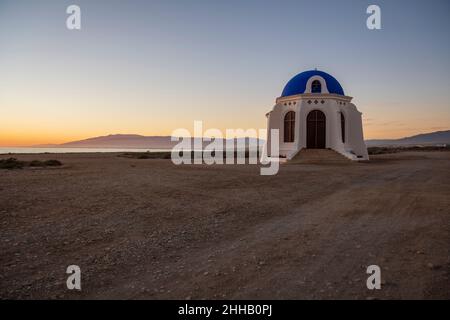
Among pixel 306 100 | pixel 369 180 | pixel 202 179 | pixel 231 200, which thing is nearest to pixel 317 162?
pixel 306 100

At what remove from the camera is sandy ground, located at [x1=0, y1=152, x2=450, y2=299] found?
3979 millimetres

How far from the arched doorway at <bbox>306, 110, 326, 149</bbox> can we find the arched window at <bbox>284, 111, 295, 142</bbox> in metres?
1.34

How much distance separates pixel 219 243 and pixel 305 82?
25.6 m

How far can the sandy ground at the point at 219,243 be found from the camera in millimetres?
3979

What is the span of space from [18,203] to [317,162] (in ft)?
67.6

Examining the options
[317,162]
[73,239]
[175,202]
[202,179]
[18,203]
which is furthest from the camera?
[317,162]

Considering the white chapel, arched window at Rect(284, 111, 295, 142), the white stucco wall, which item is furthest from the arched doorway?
arched window at Rect(284, 111, 295, 142)

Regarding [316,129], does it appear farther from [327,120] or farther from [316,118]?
[327,120]

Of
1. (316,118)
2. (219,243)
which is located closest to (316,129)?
(316,118)

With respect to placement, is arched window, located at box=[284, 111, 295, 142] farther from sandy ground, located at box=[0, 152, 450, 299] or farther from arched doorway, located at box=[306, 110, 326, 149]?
sandy ground, located at box=[0, 152, 450, 299]

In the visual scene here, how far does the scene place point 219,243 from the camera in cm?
570
